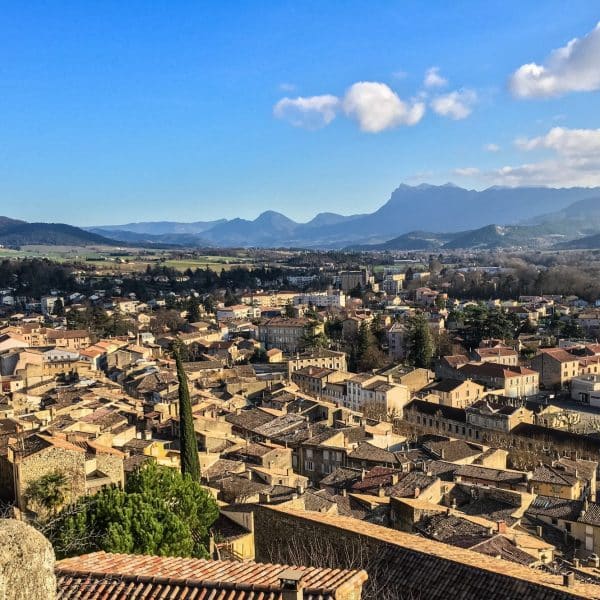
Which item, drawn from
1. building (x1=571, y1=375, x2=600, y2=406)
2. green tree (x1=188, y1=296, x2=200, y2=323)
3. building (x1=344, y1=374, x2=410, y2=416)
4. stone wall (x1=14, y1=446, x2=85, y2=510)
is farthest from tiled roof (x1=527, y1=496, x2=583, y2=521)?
green tree (x1=188, y1=296, x2=200, y2=323)

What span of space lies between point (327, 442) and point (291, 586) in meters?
23.0

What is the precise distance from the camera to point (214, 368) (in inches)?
1886

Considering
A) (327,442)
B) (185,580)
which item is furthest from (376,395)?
(185,580)

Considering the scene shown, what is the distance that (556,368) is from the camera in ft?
160

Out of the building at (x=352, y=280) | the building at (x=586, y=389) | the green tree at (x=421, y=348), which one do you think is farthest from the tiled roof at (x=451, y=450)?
the building at (x=352, y=280)

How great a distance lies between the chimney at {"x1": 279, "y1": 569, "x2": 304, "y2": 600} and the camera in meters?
5.32

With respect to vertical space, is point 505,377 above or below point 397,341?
below

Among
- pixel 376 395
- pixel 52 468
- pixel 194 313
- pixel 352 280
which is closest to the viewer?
pixel 52 468

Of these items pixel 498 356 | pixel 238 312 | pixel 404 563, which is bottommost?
pixel 498 356

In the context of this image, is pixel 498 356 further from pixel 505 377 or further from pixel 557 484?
pixel 557 484

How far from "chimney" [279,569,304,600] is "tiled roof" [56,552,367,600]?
0.17 ft

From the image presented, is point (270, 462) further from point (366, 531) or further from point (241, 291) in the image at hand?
point (241, 291)

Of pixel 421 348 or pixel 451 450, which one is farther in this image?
pixel 421 348

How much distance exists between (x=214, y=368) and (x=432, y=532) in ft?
111
